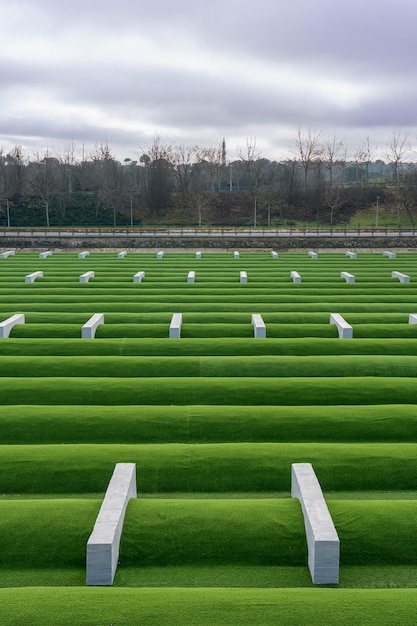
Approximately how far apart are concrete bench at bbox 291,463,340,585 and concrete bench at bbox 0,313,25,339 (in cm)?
1673

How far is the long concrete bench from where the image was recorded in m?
9.86

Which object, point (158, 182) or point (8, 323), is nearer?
point (8, 323)

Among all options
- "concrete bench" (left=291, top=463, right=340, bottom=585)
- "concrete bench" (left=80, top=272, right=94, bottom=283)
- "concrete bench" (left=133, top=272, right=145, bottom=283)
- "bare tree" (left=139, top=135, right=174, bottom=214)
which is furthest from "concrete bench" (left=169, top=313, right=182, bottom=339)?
"bare tree" (left=139, top=135, right=174, bottom=214)

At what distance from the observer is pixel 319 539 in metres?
9.82

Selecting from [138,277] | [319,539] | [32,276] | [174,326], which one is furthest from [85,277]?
[319,539]

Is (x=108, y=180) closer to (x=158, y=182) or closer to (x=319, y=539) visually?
(x=158, y=182)

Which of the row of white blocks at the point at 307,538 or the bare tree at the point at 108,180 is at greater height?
the bare tree at the point at 108,180

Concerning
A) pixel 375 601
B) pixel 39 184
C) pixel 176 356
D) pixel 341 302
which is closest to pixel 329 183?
pixel 39 184

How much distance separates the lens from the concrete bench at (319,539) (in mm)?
9812

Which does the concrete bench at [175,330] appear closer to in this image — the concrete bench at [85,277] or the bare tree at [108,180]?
the concrete bench at [85,277]

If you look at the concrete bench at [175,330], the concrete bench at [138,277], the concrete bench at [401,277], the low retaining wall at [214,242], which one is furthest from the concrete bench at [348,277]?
the low retaining wall at [214,242]

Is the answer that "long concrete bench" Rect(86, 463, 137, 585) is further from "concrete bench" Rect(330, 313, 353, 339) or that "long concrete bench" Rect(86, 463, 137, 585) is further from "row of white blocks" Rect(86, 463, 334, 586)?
"concrete bench" Rect(330, 313, 353, 339)

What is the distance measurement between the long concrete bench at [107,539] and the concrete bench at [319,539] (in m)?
3.27

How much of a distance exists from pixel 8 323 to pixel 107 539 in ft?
55.4
